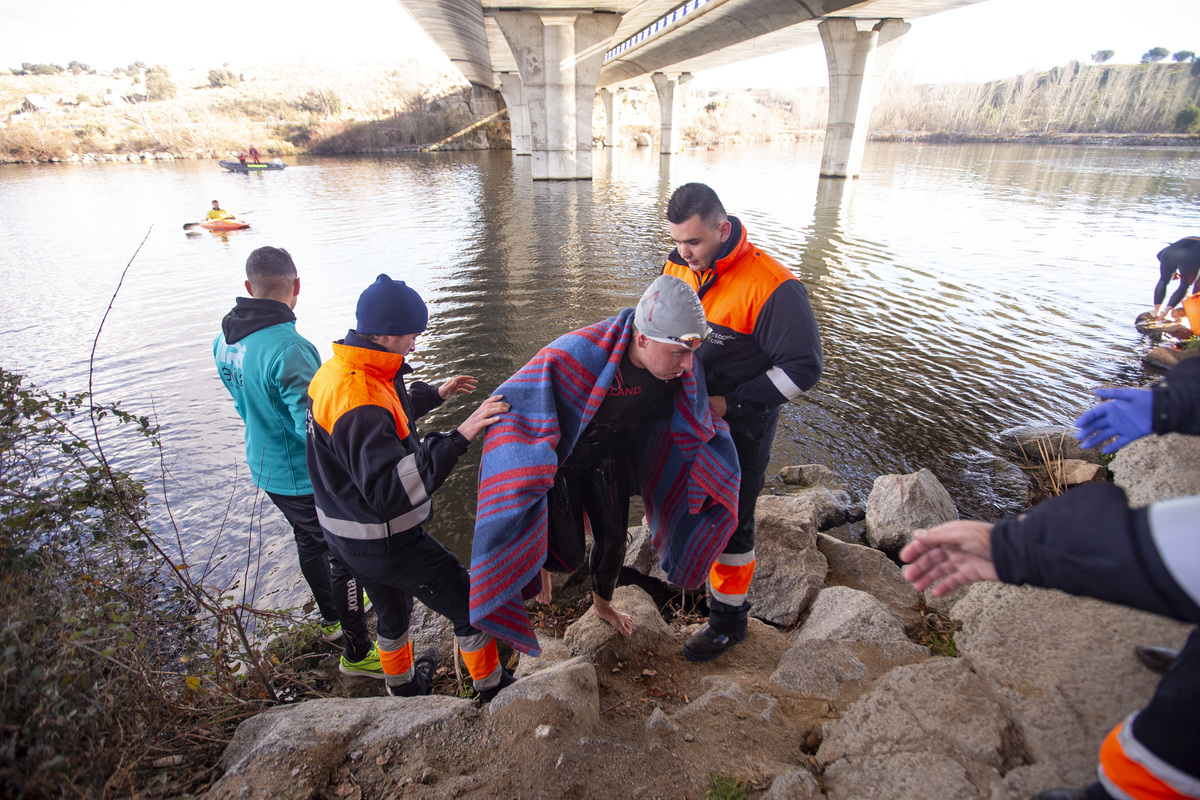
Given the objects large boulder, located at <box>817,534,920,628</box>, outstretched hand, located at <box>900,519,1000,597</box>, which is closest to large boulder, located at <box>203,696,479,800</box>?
outstretched hand, located at <box>900,519,1000,597</box>

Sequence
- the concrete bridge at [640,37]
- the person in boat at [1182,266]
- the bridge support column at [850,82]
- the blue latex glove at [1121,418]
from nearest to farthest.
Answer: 1. the blue latex glove at [1121,418]
2. the person in boat at [1182,266]
3. the concrete bridge at [640,37]
4. the bridge support column at [850,82]

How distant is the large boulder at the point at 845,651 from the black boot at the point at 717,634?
36 centimetres

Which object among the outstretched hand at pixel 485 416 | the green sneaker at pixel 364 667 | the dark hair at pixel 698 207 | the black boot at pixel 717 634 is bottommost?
the green sneaker at pixel 364 667

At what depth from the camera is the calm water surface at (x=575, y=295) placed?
265 inches

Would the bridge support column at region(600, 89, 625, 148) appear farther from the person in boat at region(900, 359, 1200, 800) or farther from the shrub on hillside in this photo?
the person in boat at region(900, 359, 1200, 800)

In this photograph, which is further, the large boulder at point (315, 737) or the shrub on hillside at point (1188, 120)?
the shrub on hillside at point (1188, 120)

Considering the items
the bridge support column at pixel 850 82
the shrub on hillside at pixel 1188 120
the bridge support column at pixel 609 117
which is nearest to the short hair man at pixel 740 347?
the bridge support column at pixel 850 82

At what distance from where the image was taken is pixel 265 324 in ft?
10.9

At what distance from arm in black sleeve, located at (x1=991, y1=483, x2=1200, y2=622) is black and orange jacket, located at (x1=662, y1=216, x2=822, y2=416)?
163 centimetres

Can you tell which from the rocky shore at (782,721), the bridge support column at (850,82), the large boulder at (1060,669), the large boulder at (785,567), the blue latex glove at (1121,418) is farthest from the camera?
the bridge support column at (850,82)

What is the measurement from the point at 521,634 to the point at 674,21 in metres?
36.2

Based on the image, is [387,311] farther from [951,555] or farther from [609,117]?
[609,117]

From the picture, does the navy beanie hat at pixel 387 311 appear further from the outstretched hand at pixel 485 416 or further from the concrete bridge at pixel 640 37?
the concrete bridge at pixel 640 37

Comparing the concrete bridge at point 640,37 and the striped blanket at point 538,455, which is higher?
the concrete bridge at point 640,37
